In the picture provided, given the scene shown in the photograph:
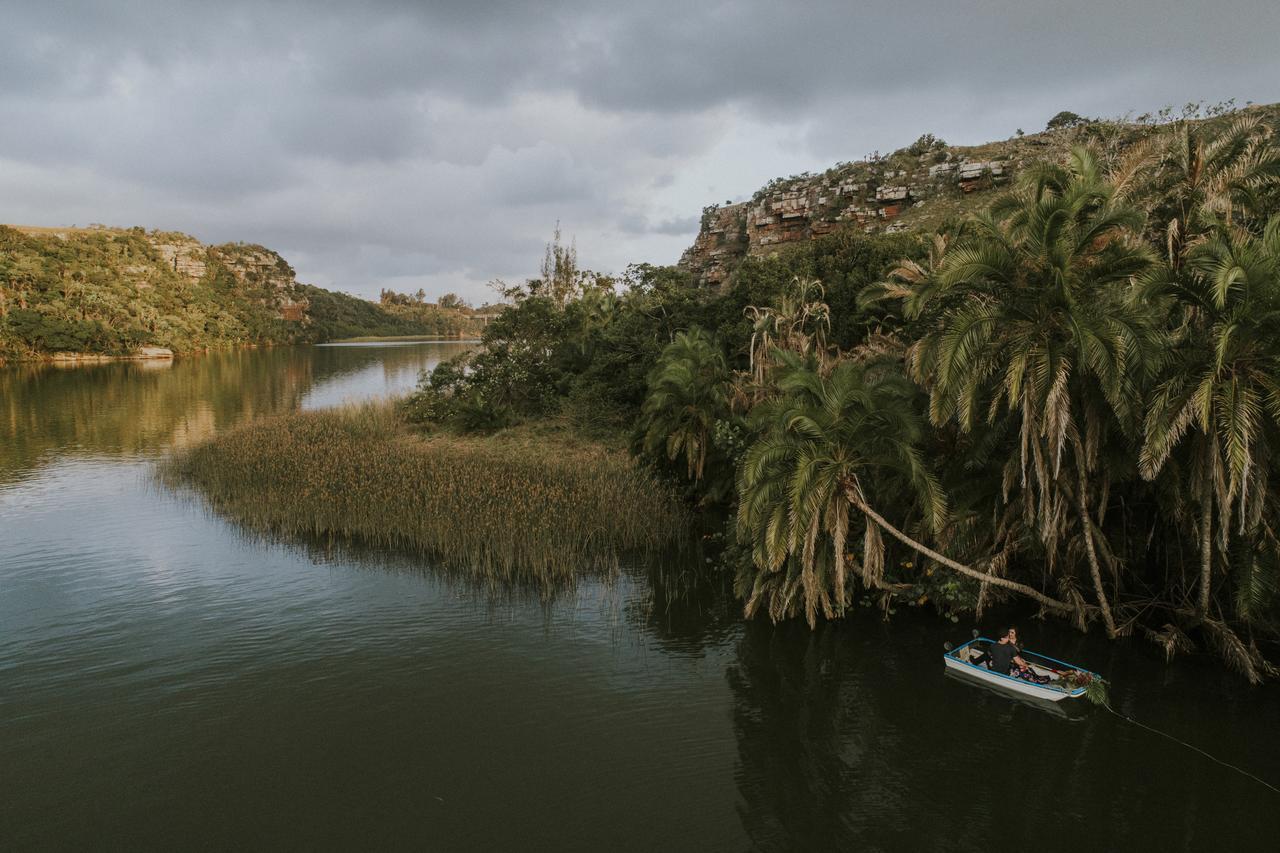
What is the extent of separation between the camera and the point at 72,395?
5319 centimetres

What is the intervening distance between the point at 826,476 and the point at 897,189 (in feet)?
148

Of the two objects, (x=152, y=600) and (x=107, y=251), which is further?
(x=107, y=251)

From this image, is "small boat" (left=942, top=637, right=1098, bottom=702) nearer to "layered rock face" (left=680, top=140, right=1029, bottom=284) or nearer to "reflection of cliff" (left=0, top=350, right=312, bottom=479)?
"reflection of cliff" (left=0, top=350, right=312, bottom=479)

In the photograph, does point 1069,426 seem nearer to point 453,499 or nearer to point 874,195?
point 453,499

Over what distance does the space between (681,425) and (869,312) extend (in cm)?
1042

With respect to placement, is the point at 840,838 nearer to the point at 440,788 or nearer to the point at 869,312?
the point at 440,788

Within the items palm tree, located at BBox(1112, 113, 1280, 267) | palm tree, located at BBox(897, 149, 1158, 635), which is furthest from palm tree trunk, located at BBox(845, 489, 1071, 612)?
palm tree, located at BBox(1112, 113, 1280, 267)

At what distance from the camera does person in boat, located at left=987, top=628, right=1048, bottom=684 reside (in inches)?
510

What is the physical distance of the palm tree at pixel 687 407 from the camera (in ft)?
70.8

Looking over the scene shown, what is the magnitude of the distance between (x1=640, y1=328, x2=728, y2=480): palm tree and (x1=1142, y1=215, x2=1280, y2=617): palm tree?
11527 mm

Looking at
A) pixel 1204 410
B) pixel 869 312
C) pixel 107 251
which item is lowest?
pixel 1204 410

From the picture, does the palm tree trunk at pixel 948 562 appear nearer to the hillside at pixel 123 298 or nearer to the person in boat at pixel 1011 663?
the person in boat at pixel 1011 663

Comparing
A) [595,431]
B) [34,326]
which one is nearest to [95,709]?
[595,431]

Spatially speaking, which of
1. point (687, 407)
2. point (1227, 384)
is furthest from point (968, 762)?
point (687, 407)
